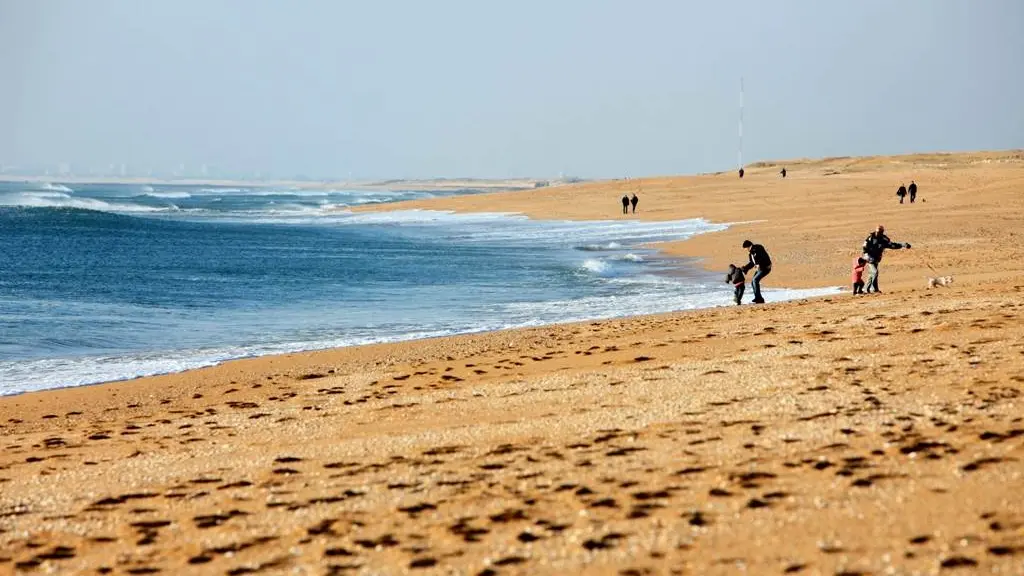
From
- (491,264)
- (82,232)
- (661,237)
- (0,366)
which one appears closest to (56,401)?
(0,366)

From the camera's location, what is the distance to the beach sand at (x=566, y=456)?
6336mm

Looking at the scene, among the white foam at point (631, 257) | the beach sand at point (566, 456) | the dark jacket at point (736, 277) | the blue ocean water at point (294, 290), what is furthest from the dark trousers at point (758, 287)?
the white foam at point (631, 257)

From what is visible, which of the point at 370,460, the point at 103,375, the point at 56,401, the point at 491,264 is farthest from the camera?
the point at 491,264

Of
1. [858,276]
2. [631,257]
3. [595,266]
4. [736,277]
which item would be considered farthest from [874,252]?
[631,257]

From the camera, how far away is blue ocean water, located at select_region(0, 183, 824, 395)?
59.8 ft

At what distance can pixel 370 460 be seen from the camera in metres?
8.87

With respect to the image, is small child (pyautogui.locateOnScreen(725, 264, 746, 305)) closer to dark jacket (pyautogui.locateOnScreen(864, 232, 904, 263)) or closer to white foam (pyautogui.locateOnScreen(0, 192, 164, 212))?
dark jacket (pyautogui.locateOnScreen(864, 232, 904, 263))

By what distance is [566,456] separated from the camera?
8398 millimetres

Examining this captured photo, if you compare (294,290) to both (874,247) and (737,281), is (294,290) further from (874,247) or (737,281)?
(874,247)

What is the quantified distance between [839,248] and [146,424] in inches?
963

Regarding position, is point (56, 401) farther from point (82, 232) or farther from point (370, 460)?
point (82, 232)

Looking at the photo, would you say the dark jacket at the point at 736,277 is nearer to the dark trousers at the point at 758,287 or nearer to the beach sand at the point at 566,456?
the dark trousers at the point at 758,287

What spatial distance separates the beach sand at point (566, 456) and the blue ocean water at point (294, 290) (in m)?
2.95

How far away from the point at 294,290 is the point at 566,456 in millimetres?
20514
